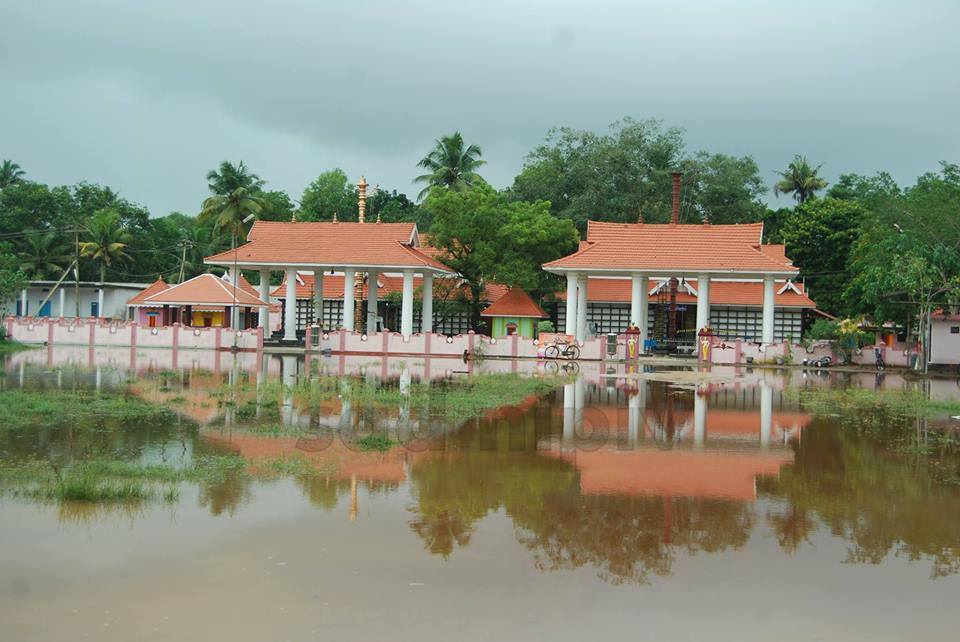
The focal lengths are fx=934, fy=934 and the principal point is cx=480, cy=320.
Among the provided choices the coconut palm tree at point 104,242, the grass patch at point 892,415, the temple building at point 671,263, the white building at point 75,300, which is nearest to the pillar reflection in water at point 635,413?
the grass patch at point 892,415

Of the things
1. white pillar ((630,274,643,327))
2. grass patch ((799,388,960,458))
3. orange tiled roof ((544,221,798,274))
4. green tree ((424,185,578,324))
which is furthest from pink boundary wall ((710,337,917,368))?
grass patch ((799,388,960,458))

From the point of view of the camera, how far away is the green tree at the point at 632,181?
49.3 metres

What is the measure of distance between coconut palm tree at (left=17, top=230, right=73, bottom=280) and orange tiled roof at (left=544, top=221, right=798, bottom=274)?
105 feet

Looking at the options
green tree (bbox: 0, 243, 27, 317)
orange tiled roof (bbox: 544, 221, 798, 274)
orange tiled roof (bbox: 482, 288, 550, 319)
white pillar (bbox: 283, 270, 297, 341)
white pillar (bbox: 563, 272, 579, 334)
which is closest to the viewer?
orange tiled roof (bbox: 544, 221, 798, 274)

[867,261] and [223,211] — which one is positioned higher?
[223,211]

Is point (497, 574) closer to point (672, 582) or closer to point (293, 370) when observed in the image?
point (672, 582)

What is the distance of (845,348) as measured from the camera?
34719mm

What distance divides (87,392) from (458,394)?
7173 millimetres

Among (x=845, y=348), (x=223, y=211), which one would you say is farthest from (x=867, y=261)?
(x=223, y=211)

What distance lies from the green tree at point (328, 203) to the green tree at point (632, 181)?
14.1m

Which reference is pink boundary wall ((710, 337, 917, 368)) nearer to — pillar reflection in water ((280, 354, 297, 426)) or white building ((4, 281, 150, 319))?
pillar reflection in water ((280, 354, 297, 426))

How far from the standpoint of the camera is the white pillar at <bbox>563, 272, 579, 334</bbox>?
37031 millimetres

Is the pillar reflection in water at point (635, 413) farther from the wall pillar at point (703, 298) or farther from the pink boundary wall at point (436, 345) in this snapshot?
the wall pillar at point (703, 298)

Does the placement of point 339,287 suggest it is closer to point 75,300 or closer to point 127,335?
point 127,335
